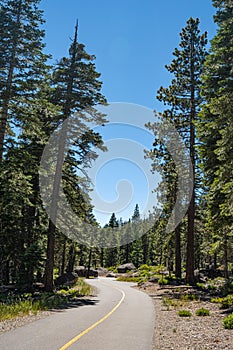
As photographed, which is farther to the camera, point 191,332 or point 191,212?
point 191,212

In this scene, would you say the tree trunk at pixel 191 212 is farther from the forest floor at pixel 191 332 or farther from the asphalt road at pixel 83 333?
the asphalt road at pixel 83 333

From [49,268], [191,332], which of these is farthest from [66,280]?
[191,332]

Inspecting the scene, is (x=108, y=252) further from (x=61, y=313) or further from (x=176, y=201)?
(x=61, y=313)

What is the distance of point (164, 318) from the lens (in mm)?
12141

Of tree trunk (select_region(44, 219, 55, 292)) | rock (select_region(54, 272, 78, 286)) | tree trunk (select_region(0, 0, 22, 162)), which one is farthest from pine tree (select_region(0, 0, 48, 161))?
rock (select_region(54, 272, 78, 286))

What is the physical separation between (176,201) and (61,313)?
18.2 m

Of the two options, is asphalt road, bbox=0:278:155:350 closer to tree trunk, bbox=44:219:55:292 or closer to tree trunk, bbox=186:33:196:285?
tree trunk, bbox=44:219:55:292

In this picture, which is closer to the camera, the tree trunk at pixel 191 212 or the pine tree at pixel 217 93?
the pine tree at pixel 217 93

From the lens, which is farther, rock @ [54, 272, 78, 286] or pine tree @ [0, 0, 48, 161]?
rock @ [54, 272, 78, 286]

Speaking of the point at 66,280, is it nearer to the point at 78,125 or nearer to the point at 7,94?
the point at 78,125

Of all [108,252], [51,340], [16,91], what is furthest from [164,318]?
[108,252]

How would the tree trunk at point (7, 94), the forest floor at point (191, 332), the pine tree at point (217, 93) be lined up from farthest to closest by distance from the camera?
the tree trunk at point (7, 94)
the pine tree at point (217, 93)
the forest floor at point (191, 332)

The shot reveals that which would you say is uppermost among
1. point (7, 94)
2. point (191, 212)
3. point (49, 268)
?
point (7, 94)

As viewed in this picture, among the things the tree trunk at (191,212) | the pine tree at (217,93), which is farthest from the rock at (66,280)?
the pine tree at (217,93)
